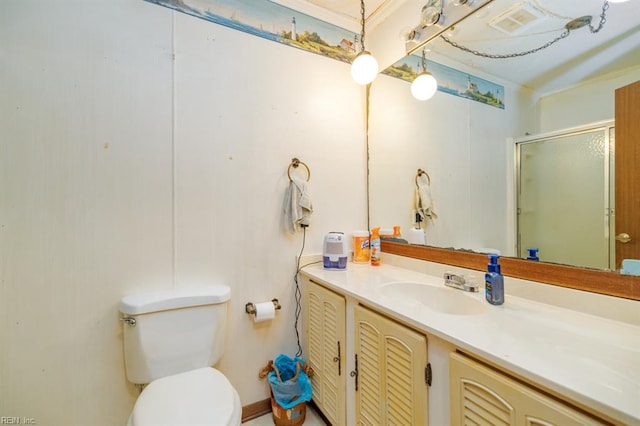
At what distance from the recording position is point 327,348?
1363 mm

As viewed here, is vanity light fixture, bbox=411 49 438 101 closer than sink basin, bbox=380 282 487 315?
No

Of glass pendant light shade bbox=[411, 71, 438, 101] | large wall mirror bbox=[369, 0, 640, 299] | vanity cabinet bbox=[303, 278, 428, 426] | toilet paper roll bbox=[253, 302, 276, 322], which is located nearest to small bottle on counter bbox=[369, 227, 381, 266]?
large wall mirror bbox=[369, 0, 640, 299]

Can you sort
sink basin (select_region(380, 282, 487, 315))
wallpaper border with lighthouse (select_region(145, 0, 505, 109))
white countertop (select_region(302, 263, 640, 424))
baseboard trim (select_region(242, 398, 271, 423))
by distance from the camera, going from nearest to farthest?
white countertop (select_region(302, 263, 640, 424))
sink basin (select_region(380, 282, 487, 315))
wallpaper border with lighthouse (select_region(145, 0, 505, 109))
baseboard trim (select_region(242, 398, 271, 423))

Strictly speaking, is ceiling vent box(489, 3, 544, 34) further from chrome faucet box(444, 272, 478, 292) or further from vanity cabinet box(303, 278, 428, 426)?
vanity cabinet box(303, 278, 428, 426)

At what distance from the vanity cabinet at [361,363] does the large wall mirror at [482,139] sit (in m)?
0.58

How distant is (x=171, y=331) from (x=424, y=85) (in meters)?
1.90

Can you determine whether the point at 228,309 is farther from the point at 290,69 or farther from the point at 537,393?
the point at 290,69

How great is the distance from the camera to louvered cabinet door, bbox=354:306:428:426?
0.86 m

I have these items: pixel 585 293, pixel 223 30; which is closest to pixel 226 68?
pixel 223 30

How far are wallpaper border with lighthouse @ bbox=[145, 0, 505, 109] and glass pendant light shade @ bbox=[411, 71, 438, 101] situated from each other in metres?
0.03

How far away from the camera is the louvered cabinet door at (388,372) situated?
861 millimetres

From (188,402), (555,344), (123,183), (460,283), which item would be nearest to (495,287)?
(460,283)

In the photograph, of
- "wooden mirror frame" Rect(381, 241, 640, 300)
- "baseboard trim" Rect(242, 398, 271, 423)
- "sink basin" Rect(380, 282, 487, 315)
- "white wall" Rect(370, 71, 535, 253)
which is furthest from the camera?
"baseboard trim" Rect(242, 398, 271, 423)

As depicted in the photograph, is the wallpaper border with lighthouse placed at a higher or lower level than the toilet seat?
higher
